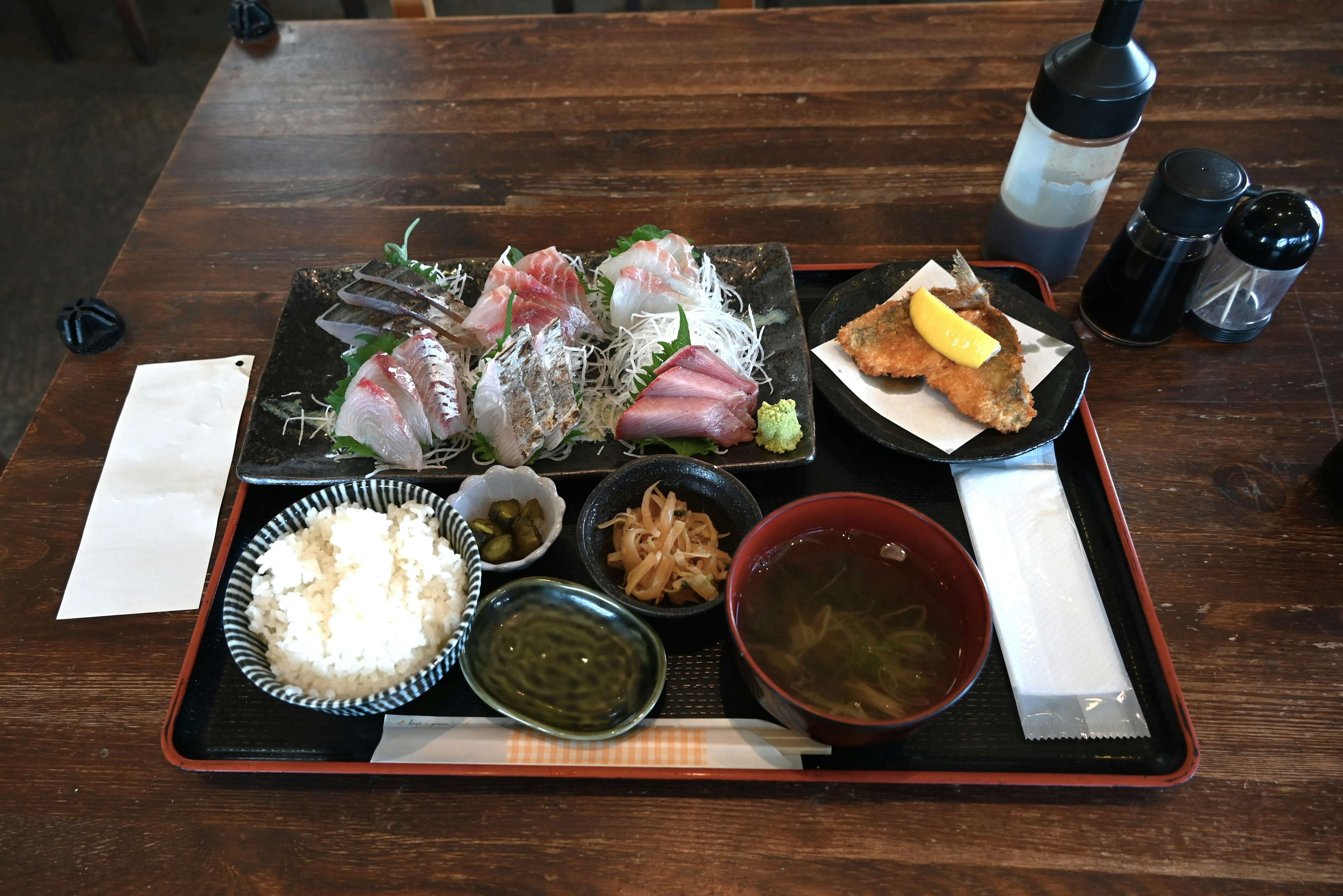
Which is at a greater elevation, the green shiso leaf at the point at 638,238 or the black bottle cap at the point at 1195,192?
the black bottle cap at the point at 1195,192

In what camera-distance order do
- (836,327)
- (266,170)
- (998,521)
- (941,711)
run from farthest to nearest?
(266,170) < (836,327) < (998,521) < (941,711)

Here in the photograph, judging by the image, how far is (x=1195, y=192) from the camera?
1.57 metres

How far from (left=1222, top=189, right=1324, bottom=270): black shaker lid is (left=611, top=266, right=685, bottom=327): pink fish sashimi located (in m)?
1.17

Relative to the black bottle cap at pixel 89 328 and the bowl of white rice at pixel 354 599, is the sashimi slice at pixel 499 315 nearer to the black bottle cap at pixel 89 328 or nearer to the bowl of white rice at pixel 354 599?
the bowl of white rice at pixel 354 599

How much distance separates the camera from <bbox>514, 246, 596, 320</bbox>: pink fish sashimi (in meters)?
1.87

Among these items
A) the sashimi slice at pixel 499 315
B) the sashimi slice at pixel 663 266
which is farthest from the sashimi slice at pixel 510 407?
the sashimi slice at pixel 663 266

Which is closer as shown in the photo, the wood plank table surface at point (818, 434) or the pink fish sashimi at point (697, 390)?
the wood plank table surface at point (818, 434)

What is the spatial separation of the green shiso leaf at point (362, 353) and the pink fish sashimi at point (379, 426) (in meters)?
0.12

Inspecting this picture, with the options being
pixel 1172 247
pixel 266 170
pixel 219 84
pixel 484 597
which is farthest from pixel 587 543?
pixel 219 84

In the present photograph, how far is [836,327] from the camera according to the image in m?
1.83

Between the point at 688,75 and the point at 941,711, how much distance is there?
2.16m

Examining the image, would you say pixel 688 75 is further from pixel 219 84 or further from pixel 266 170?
pixel 219 84

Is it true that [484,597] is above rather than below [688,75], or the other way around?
below

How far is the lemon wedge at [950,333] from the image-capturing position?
65.6 inches
